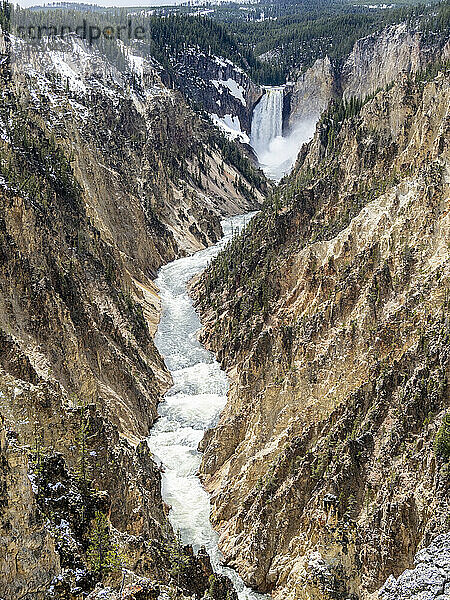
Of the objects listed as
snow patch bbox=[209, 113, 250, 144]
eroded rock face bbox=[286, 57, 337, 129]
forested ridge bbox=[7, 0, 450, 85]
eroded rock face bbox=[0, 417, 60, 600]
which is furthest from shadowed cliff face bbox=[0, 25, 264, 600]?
eroded rock face bbox=[286, 57, 337, 129]

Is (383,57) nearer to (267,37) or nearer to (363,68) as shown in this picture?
(363,68)

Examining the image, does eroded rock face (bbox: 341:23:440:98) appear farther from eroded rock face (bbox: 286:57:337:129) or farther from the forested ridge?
eroded rock face (bbox: 286:57:337:129)

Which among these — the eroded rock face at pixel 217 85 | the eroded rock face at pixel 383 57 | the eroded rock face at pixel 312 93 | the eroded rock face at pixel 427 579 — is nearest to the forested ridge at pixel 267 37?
the eroded rock face at pixel 217 85

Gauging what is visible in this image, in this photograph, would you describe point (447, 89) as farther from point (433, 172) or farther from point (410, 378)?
point (410, 378)

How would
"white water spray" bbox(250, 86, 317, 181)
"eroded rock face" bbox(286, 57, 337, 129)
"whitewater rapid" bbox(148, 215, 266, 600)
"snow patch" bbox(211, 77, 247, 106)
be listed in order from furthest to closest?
"eroded rock face" bbox(286, 57, 337, 129) → "snow patch" bbox(211, 77, 247, 106) → "white water spray" bbox(250, 86, 317, 181) → "whitewater rapid" bbox(148, 215, 266, 600)

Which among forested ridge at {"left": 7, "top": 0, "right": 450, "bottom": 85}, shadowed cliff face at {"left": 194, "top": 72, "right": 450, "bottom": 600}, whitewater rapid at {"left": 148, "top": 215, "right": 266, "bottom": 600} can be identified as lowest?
whitewater rapid at {"left": 148, "top": 215, "right": 266, "bottom": 600}

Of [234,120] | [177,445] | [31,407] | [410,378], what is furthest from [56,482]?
[234,120]
